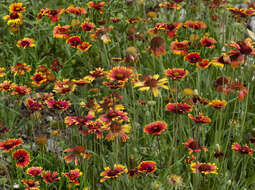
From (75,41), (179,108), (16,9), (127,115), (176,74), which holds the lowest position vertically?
(127,115)

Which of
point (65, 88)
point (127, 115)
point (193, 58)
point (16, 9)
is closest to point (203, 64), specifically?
point (193, 58)

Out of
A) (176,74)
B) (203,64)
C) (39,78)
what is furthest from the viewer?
(39,78)

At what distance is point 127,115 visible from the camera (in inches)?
94.0

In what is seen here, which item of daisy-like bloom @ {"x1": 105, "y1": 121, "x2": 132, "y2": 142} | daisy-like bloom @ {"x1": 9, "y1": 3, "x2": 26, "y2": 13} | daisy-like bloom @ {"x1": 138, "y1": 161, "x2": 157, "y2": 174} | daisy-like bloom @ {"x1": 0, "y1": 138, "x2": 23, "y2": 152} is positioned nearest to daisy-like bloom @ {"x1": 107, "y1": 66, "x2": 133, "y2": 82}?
daisy-like bloom @ {"x1": 105, "y1": 121, "x2": 132, "y2": 142}

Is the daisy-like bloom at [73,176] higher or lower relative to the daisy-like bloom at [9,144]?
lower

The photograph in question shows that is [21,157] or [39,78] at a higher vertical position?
[39,78]

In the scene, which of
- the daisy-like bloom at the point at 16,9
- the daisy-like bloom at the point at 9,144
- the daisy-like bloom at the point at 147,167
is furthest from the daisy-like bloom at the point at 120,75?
the daisy-like bloom at the point at 16,9

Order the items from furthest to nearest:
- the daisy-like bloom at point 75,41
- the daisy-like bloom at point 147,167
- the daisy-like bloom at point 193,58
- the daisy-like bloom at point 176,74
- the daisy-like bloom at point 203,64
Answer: the daisy-like bloom at point 75,41
the daisy-like bloom at point 193,58
the daisy-like bloom at point 203,64
the daisy-like bloom at point 176,74
the daisy-like bloom at point 147,167

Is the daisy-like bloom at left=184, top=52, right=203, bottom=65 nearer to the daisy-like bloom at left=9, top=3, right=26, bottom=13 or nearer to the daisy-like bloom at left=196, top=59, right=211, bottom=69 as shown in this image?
the daisy-like bloom at left=196, top=59, right=211, bottom=69

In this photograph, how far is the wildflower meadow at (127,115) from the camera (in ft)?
5.60

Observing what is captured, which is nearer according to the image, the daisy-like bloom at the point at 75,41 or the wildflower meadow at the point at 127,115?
the wildflower meadow at the point at 127,115

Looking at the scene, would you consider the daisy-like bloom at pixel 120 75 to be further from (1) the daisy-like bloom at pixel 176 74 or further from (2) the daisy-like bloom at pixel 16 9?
(2) the daisy-like bloom at pixel 16 9

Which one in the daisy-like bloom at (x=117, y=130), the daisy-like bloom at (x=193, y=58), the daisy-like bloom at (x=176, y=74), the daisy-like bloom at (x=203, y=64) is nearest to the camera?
the daisy-like bloom at (x=117, y=130)

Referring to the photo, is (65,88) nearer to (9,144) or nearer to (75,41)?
(9,144)
